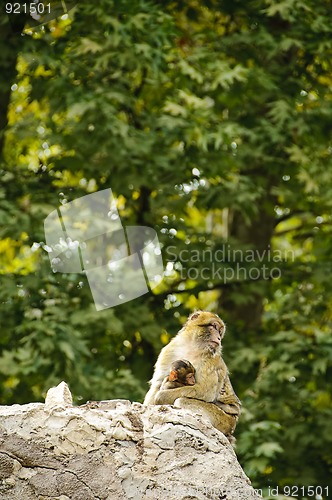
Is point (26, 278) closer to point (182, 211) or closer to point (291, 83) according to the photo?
point (182, 211)

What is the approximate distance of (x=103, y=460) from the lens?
496 cm

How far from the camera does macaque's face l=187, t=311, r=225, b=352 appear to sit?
246 inches

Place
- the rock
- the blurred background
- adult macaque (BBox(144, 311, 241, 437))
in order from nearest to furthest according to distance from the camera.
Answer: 1. the rock
2. adult macaque (BBox(144, 311, 241, 437))
3. the blurred background

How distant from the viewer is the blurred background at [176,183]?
1029 cm

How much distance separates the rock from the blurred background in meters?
4.56

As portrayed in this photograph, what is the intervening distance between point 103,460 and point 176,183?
6.68 metres

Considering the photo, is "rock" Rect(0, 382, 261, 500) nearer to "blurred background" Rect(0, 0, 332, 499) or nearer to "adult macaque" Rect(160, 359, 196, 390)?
"adult macaque" Rect(160, 359, 196, 390)

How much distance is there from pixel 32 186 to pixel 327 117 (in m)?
3.52

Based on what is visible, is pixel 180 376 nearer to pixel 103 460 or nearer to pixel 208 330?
pixel 208 330

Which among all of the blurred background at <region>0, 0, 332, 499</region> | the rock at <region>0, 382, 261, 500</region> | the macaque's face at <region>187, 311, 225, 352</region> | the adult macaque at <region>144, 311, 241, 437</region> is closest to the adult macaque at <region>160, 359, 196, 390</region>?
the adult macaque at <region>144, 311, 241, 437</region>

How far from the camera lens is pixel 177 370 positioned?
586cm

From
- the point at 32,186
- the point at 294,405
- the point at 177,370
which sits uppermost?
the point at 177,370

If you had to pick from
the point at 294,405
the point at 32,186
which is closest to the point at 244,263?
the point at 294,405

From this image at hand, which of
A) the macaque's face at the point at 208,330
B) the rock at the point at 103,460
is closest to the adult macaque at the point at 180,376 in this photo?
the macaque's face at the point at 208,330
